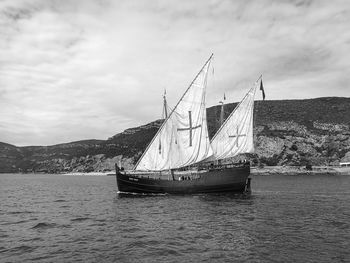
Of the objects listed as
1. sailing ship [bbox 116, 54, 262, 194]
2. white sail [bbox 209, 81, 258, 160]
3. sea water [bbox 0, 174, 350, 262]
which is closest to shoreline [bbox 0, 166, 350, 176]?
white sail [bbox 209, 81, 258, 160]

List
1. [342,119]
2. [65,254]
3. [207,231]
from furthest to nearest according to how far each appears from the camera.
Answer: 1. [342,119]
2. [207,231]
3. [65,254]

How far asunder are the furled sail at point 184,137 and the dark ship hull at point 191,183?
8.26 feet

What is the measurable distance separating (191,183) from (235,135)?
11970mm

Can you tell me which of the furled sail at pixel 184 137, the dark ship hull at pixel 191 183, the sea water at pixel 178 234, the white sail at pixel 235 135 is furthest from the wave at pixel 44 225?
the white sail at pixel 235 135

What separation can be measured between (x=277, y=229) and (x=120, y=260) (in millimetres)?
14259

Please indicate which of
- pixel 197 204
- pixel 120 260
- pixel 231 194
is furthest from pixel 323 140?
pixel 120 260

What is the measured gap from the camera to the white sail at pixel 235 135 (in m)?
60.2

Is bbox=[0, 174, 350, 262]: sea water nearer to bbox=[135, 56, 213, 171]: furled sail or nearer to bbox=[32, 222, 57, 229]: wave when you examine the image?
bbox=[32, 222, 57, 229]: wave

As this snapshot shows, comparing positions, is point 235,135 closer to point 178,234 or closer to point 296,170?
point 178,234

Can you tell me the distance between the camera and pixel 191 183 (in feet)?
182

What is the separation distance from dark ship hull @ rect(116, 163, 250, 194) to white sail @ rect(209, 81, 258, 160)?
3834 millimetres

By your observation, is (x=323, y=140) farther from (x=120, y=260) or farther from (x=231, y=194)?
(x=120, y=260)

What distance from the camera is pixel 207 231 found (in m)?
27.4

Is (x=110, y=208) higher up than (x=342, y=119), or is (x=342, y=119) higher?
(x=342, y=119)
